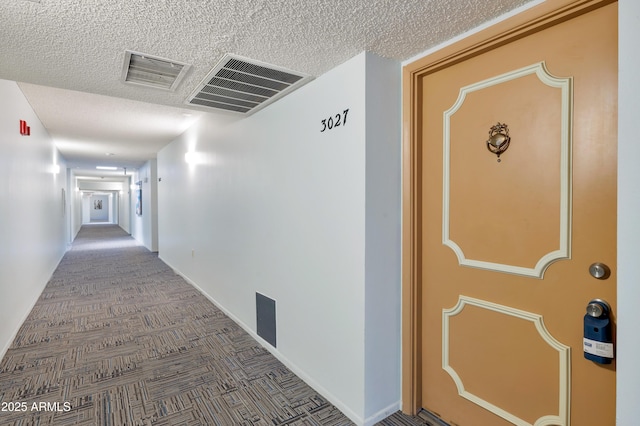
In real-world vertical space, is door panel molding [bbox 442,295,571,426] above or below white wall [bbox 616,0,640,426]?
below

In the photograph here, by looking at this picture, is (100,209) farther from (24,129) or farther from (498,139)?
(498,139)

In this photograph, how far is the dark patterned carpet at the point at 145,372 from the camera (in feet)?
6.94

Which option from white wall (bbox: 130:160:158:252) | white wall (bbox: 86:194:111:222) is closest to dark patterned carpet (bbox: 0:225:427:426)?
white wall (bbox: 130:160:158:252)

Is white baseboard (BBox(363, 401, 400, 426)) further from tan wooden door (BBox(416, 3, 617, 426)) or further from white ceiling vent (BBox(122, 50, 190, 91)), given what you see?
white ceiling vent (BBox(122, 50, 190, 91))

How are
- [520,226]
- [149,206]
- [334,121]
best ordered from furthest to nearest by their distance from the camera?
[149,206] → [334,121] → [520,226]

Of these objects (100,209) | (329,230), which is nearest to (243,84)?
(329,230)

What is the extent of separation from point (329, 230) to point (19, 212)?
11.8 feet

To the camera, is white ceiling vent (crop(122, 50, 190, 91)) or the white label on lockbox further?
white ceiling vent (crop(122, 50, 190, 91))

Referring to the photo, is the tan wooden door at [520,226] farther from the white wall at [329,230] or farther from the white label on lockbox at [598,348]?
the white wall at [329,230]

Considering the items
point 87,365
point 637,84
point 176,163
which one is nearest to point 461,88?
point 637,84

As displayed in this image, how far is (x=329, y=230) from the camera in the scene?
2246 mm

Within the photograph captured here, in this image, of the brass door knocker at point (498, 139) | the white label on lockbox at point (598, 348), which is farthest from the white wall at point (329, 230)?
the white label on lockbox at point (598, 348)

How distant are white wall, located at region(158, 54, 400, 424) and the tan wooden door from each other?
256 mm

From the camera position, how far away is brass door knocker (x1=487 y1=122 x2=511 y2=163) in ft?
5.42
